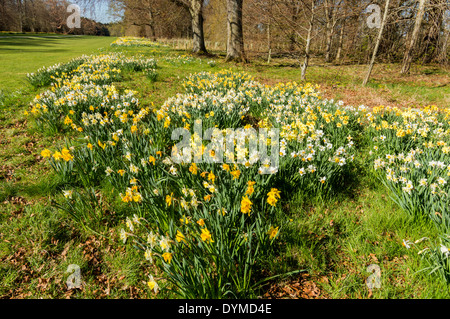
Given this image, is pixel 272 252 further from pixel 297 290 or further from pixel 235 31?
pixel 235 31

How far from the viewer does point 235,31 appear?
11344mm

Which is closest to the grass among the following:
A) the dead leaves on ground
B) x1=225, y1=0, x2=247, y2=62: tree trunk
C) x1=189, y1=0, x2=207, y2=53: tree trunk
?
the dead leaves on ground

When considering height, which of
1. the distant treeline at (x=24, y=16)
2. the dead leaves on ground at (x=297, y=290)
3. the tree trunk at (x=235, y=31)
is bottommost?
the dead leaves on ground at (x=297, y=290)

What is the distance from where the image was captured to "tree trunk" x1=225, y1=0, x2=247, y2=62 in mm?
11094

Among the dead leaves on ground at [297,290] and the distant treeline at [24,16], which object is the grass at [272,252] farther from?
the distant treeline at [24,16]

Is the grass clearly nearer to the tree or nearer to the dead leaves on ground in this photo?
the dead leaves on ground

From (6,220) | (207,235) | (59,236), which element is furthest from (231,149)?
(6,220)

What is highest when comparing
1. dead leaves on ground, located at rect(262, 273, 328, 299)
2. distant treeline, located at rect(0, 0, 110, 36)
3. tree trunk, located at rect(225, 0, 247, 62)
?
distant treeline, located at rect(0, 0, 110, 36)

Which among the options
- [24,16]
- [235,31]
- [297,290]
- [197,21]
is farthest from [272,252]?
A: [24,16]

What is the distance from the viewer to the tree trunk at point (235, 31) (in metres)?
11.1

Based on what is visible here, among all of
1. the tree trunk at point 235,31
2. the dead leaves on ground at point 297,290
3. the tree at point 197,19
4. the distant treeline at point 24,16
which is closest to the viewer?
the dead leaves on ground at point 297,290

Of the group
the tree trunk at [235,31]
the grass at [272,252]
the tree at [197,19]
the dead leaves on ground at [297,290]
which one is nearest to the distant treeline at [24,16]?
the tree at [197,19]

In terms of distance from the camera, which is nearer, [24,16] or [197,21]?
[197,21]
